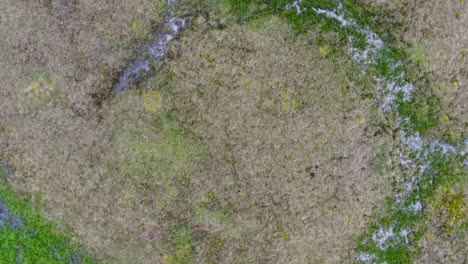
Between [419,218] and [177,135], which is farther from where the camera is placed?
[419,218]

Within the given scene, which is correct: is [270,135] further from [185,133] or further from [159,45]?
[159,45]

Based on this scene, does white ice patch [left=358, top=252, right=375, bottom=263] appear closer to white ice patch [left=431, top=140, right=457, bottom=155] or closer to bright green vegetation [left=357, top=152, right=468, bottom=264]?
bright green vegetation [left=357, top=152, right=468, bottom=264]

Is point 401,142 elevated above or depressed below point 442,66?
below

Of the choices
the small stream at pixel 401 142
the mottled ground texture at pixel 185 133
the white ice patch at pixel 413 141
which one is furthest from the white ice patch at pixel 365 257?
the white ice patch at pixel 413 141

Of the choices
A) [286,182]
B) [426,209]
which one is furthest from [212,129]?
[426,209]

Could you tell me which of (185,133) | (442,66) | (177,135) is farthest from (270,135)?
(442,66)

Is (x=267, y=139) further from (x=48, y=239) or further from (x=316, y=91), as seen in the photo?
(x=48, y=239)
